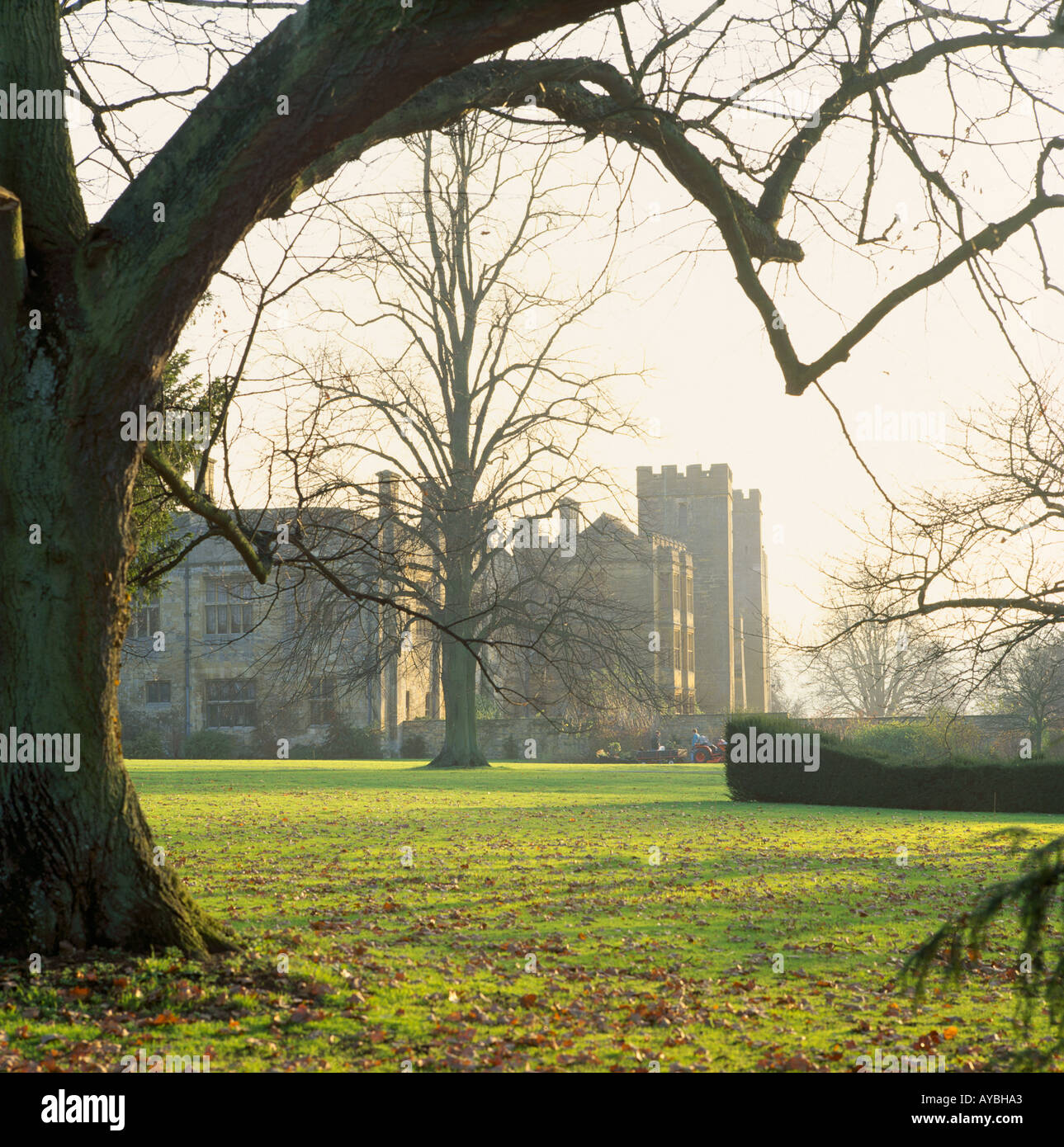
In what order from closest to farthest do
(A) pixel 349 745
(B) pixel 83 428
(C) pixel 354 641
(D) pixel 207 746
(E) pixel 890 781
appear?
(B) pixel 83 428, (E) pixel 890 781, (D) pixel 207 746, (A) pixel 349 745, (C) pixel 354 641

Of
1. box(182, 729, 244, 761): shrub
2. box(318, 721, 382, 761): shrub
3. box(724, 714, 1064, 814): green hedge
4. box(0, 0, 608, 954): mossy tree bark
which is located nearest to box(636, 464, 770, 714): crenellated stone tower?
box(318, 721, 382, 761): shrub

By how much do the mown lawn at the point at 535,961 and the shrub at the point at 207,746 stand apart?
2576cm

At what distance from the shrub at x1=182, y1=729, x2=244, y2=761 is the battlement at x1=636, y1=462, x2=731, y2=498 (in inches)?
1523

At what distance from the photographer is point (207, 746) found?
1641 inches

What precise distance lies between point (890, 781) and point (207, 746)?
86.4 ft

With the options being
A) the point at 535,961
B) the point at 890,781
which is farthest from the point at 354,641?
the point at 535,961

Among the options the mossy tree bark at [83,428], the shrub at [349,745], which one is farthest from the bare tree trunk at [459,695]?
the mossy tree bark at [83,428]

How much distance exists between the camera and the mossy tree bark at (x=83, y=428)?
Result: 5633 millimetres

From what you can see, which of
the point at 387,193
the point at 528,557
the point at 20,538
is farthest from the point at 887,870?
the point at 528,557

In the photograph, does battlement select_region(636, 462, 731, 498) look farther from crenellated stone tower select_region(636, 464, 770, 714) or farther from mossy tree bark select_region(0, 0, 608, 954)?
mossy tree bark select_region(0, 0, 608, 954)

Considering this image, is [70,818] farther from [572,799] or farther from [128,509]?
[572,799]

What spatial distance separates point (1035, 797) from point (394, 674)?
2758 cm

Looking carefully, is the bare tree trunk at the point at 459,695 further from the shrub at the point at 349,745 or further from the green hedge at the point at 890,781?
the shrub at the point at 349,745

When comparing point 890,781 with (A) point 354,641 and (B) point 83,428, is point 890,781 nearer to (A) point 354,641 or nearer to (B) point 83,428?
(B) point 83,428
